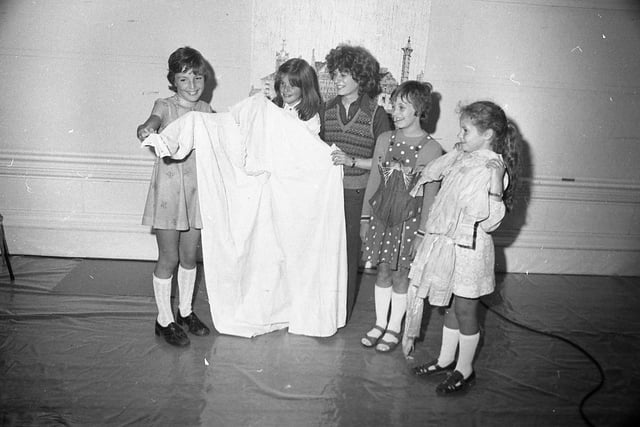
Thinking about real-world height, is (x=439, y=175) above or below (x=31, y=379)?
above

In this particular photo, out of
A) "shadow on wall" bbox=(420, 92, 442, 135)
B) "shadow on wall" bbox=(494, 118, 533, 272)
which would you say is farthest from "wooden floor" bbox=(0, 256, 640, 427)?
"shadow on wall" bbox=(420, 92, 442, 135)

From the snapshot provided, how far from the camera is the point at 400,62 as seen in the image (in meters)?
3.92

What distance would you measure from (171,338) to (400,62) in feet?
7.71

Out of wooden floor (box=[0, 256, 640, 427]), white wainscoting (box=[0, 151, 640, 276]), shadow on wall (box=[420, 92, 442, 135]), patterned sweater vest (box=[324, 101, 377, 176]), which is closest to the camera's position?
wooden floor (box=[0, 256, 640, 427])

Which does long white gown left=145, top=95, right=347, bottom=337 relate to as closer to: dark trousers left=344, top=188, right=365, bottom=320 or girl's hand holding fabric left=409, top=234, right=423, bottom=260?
dark trousers left=344, top=188, right=365, bottom=320

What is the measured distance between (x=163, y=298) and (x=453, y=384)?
4.78ft

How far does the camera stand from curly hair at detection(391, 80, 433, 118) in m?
2.69

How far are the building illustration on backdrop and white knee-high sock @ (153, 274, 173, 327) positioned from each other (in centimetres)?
159

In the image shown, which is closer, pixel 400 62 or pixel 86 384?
pixel 86 384

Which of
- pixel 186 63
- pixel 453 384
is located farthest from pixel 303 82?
pixel 453 384

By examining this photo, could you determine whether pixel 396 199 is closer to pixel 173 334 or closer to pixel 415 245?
pixel 415 245

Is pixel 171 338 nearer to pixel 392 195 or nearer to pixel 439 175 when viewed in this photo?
pixel 392 195

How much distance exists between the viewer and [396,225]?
281 centimetres

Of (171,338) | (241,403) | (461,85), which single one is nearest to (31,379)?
(171,338)
